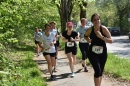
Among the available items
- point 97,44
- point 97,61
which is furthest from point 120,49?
point 97,61

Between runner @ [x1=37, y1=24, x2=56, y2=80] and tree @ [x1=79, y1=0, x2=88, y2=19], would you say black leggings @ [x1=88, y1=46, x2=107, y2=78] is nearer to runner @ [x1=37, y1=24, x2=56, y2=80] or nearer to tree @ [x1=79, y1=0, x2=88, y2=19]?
runner @ [x1=37, y1=24, x2=56, y2=80]

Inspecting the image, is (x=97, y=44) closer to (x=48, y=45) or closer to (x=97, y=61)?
(x=97, y=61)

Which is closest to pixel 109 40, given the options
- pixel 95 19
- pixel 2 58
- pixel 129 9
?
pixel 95 19

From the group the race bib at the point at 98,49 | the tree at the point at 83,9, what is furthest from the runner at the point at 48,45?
the tree at the point at 83,9

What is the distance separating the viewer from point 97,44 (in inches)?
274

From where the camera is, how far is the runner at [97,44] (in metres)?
6.77

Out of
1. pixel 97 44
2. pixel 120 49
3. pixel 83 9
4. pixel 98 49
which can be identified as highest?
pixel 97 44

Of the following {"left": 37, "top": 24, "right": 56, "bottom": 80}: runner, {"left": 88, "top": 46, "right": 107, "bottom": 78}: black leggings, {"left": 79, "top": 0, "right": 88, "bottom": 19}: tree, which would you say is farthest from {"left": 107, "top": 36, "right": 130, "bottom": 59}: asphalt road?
{"left": 88, "top": 46, "right": 107, "bottom": 78}: black leggings

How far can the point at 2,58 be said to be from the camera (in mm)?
7395

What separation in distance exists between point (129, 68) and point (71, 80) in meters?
3.08

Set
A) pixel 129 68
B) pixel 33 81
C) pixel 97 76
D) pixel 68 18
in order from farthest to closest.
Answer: pixel 68 18 < pixel 129 68 < pixel 33 81 < pixel 97 76

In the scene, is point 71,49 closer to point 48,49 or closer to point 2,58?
point 48,49

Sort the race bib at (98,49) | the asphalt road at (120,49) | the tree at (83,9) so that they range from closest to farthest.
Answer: the race bib at (98,49)
the asphalt road at (120,49)
the tree at (83,9)

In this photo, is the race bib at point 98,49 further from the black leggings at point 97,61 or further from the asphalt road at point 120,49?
the asphalt road at point 120,49
